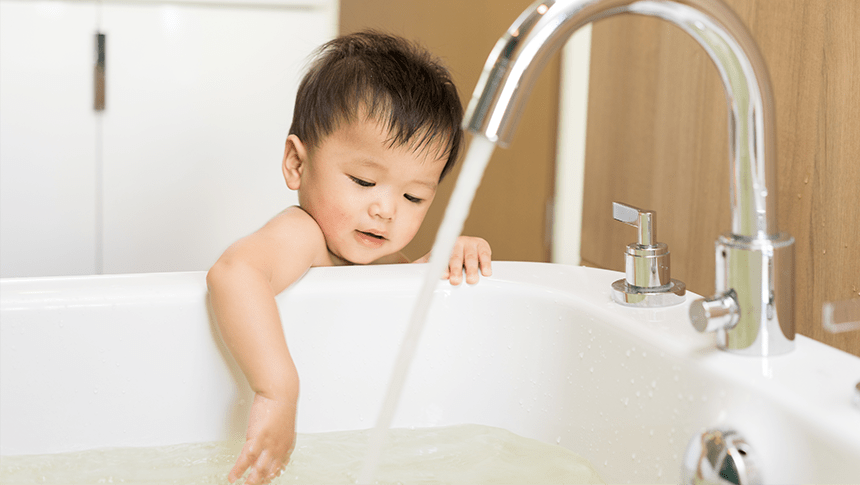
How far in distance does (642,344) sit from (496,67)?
1.13 ft

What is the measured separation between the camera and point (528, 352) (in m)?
0.78

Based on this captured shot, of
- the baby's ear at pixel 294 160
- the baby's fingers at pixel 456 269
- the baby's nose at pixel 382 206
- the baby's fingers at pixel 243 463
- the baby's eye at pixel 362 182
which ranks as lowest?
the baby's fingers at pixel 243 463

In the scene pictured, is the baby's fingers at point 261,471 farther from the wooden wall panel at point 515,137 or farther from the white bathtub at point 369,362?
the wooden wall panel at point 515,137

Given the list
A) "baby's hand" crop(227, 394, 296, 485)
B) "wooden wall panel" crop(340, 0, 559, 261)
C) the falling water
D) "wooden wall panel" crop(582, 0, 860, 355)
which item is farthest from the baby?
"wooden wall panel" crop(340, 0, 559, 261)

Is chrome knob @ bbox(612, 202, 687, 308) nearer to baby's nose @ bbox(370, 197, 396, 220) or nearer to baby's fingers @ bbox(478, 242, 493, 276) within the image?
baby's fingers @ bbox(478, 242, 493, 276)

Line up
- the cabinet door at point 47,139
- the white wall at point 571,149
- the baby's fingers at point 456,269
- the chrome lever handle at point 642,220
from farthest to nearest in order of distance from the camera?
the white wall at point 571,149
the cabinet door at point 47,139
the baby's fingers at point 456,269
the chrome lever handle at point 642,220

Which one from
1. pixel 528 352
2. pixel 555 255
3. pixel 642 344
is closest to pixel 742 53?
pixel 642 344

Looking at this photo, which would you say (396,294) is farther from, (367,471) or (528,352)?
(367,471)

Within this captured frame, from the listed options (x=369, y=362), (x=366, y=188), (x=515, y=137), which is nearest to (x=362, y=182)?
(x=366, y=188)

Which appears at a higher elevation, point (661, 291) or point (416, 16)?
point (416, 16)

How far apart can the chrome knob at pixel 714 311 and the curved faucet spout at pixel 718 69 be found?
1.8 inches

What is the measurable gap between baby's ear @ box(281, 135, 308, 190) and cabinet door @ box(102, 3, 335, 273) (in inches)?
25.7

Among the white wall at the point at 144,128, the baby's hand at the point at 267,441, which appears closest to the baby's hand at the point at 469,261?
the baby's hand at the point at 267,441

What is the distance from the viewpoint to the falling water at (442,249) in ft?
A: 1.35
